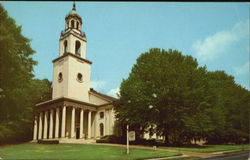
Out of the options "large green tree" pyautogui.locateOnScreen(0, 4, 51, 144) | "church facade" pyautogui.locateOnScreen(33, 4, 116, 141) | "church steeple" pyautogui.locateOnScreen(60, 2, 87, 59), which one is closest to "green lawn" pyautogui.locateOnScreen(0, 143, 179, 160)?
"large green tree" pyautogui.locateOnScreen(0, 4, 51, 144)

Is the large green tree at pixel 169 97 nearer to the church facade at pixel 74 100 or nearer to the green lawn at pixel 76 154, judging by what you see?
the church facade at pixel 74 100

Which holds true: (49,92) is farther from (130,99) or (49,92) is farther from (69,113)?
(130,99)

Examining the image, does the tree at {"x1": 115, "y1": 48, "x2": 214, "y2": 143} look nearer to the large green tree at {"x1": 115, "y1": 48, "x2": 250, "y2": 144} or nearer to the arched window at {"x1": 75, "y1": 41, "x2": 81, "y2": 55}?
the large green tree at {"x1": 115, "y1": 48, "x2": 250, "y2": 144}

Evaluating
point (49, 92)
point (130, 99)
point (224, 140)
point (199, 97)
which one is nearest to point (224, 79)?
point (224, 140)

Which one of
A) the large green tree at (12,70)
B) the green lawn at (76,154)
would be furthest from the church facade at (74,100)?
the green lawn at (76,154)

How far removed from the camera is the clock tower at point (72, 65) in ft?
133

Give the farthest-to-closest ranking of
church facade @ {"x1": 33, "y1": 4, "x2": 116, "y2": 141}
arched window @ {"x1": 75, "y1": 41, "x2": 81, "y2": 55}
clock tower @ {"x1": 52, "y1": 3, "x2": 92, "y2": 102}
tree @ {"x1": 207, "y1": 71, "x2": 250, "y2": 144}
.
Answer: arched window @ {"x1": 75, "y1": 41, "x2": 81, "y2": 55}, tree @ {"x1": 207, "y1": 71, "x2": 250, "y2": 144}, clock tower @ {"x1": 52, "y1": 3, "x2": 92, "y2": 102}, church facade @ {"x1": 33, "y1": 4, "x2": 116, "y2": 141}

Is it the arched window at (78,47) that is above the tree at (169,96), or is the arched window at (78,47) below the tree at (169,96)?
above

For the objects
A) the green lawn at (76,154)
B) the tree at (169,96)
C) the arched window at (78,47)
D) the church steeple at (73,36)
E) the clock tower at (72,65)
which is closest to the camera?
the green lawn at (76,154)

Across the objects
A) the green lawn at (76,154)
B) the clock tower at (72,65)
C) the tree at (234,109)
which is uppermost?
the clock tower at (72,65)

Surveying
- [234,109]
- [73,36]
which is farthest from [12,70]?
[234,109]

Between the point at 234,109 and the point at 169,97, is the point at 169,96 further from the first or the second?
the point at 234,109

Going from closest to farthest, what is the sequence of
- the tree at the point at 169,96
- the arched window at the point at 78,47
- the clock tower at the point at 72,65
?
the tree at the point at 169,96 → the clock tower at the point at 72,65 → the arched window at the point at 78,47

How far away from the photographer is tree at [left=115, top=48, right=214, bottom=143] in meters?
28.7
